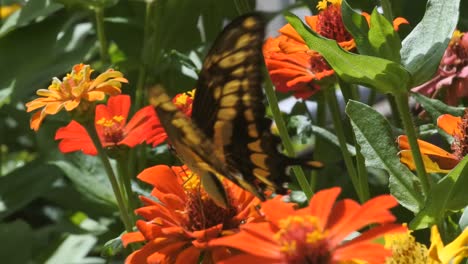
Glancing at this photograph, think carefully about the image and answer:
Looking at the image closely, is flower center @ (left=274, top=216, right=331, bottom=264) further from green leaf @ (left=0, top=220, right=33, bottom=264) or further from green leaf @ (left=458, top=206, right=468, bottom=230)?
green leaf @ (left=0, top=220, right=33, bottom=264)

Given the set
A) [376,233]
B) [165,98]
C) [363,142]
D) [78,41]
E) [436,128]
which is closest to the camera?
[376,233]

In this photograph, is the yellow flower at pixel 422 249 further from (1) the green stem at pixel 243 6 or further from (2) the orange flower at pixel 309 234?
(1) the green stem at pixel 243 6

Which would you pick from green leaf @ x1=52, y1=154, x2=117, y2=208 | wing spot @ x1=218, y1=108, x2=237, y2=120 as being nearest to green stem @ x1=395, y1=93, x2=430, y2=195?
wing spot @ x1=218, y1=108, x2=237, y2=120

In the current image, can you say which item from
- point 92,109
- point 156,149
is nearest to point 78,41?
point 156,149

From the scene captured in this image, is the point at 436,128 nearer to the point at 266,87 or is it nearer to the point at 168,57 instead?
the point at 266,87

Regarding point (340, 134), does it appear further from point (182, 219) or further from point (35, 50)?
point (35, 50)

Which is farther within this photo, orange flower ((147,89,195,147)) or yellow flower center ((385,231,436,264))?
orange flower ((147,89,195,147))
